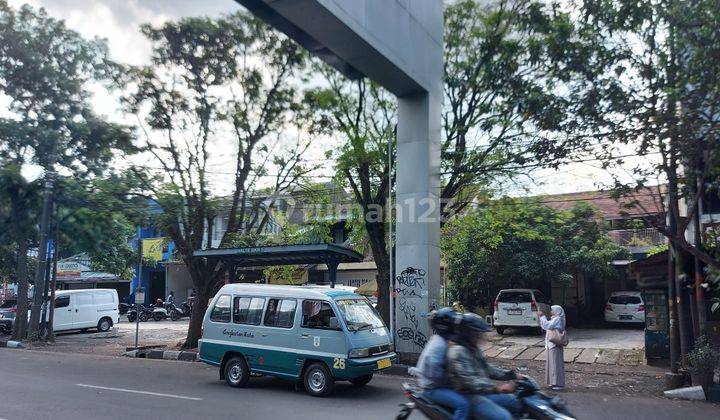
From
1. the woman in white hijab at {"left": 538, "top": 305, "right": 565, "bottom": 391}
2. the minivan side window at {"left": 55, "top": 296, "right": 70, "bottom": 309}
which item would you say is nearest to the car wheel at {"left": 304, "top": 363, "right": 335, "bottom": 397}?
the woman in white hijab at {"left": 538, "top": 305, "right": 565, "bottom": 391}

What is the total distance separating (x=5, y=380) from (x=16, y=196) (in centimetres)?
1150

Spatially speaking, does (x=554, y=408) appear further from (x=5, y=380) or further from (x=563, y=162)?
(x=5, y=380)

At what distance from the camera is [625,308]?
25.0m

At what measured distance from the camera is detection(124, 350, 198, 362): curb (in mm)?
16578

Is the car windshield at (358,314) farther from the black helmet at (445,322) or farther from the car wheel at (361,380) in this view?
the black helmet at (445,322)

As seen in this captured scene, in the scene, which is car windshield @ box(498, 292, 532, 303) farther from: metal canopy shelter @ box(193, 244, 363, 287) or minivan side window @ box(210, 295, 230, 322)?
minivan side window @ box(210, 295, 230, 322)

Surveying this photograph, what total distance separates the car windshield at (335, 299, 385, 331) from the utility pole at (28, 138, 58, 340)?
14334 mm

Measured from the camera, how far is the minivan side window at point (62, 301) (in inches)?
986

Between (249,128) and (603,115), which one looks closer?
(603,115)

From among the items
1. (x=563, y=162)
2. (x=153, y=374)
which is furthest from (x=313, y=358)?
(x=563, y=162)

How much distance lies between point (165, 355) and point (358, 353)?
8999mm

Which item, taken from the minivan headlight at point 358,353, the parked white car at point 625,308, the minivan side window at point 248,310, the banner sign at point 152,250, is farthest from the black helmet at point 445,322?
the banner sign at point 152,250

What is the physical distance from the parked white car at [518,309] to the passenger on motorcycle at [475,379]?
1709 centimetres

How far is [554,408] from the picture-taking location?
5.41 m
